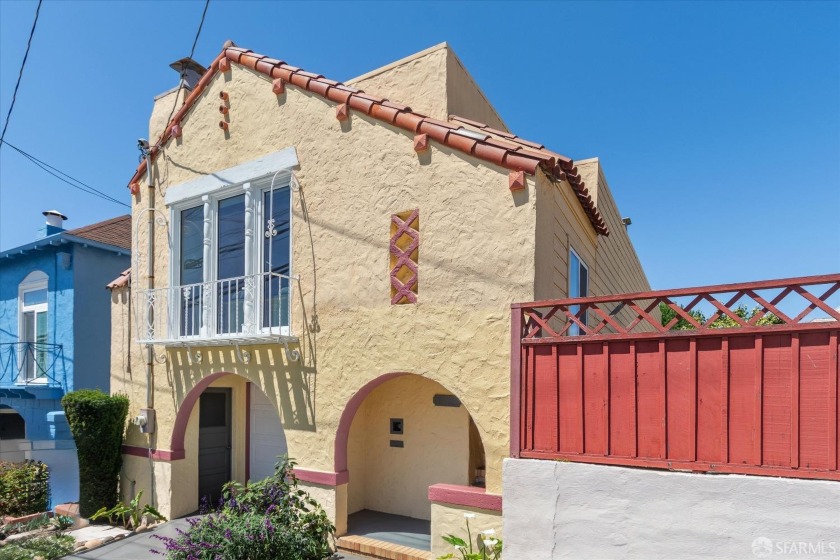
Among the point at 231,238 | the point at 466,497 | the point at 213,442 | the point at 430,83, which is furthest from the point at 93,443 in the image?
the point at 430,83

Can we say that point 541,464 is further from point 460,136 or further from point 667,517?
point 460,136

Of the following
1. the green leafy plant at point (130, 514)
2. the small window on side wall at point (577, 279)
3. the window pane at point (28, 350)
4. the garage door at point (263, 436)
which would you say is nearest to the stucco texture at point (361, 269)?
the green leafy plant at point (130, 514)

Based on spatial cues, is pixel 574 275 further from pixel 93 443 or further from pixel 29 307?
pixel 29 307

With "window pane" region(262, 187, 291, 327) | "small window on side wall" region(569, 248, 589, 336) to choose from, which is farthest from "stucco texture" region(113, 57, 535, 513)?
"small window on side wall" region(569, 248, 589, 336)

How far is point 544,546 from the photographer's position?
476 cm

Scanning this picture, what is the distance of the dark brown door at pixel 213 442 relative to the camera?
9445mm

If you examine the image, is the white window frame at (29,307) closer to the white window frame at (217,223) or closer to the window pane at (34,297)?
the window pane at (34,297)

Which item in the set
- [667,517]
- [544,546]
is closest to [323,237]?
[544,546]

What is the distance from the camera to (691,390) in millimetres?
4344

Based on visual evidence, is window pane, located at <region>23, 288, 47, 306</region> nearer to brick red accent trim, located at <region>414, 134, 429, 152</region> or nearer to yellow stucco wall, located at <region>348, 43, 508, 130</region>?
yellow stucco wall, located at <region>348, 43, 508, 130</region>

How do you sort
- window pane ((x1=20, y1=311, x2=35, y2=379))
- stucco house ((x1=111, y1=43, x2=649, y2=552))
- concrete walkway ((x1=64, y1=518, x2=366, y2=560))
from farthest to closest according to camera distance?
window pane ((x1=20, y1=311, x2=35, y2=379)) < concrete walkway ((x1=64, y1=518, x2=366, y2=560)) < stucco house ((x1=111, y1=43, x2=649, y2=552))

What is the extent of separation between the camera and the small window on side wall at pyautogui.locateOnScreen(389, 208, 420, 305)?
6273 mm

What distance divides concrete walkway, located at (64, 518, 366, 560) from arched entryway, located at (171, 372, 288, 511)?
139 centimetres

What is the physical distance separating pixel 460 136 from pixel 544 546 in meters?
4.19
